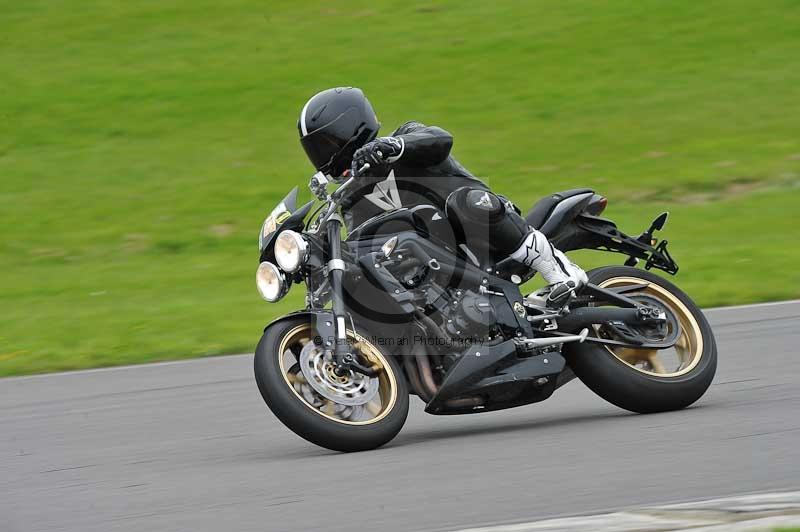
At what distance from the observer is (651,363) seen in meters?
5.99

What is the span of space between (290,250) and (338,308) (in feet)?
1.06

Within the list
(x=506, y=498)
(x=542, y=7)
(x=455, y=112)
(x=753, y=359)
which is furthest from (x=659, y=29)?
(x=506, y=498)

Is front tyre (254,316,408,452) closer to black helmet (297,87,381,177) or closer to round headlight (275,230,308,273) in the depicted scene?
round headlight (275,230,308,273)

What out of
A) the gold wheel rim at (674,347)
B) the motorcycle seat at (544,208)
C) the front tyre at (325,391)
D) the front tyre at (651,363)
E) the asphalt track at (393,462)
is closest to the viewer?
the asphalt track at (393,462)

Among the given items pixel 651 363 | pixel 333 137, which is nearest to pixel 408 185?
pixel 333 137

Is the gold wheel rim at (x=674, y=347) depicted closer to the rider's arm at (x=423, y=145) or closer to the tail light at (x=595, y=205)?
the tail light at (x=595, y=205)

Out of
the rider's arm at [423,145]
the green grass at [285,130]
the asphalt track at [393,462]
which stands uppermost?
the rider's arm at [423,145]

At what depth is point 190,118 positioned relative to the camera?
2030 cm

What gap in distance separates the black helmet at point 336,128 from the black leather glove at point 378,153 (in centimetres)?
26

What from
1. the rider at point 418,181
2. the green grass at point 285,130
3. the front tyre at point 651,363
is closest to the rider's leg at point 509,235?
the rider at point 418,181

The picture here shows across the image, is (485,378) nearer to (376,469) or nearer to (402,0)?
(376,469)

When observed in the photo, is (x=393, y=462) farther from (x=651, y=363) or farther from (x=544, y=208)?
(x=544, y=208)

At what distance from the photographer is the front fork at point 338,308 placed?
5230 millimetres

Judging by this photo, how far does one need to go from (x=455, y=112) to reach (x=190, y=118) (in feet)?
14.5
